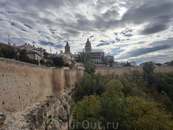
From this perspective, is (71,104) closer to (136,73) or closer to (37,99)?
(37,99)

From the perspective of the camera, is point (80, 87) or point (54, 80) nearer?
point (54, 80)

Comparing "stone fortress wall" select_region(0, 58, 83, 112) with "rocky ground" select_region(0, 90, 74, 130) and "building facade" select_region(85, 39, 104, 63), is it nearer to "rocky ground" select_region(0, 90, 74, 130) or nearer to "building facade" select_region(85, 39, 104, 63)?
"rocky ground" select_region(0, 90, 74, 130)

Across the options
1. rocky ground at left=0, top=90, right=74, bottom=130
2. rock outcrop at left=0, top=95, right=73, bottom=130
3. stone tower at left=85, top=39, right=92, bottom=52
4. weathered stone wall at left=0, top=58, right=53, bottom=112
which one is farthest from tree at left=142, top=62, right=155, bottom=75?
stone tower at left=85, top=39, right=92, bottom=52

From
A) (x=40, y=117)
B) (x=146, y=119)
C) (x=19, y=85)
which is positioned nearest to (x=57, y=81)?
(x=40, y=117)

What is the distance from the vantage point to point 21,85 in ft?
38.1

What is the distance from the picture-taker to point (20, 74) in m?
11.6

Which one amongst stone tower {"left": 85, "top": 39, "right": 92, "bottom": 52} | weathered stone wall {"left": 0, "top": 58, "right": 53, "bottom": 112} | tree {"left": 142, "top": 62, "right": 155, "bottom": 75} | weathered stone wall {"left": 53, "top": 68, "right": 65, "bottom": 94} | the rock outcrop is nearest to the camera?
the rock outcrop

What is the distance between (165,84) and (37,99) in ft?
95.5

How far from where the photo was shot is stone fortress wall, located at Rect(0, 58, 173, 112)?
9.52m

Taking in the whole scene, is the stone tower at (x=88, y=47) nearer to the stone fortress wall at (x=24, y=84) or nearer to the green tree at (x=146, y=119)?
the stone fortress wall at (x=24, y=84)

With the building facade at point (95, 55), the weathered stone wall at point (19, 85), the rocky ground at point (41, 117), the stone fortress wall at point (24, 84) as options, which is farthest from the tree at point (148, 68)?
the building facade at point (95, 55)

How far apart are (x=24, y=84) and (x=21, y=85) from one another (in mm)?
539

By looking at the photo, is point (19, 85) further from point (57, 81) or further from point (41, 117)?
point (57, 81)

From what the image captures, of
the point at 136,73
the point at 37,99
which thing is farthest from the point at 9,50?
the point at 136,73
